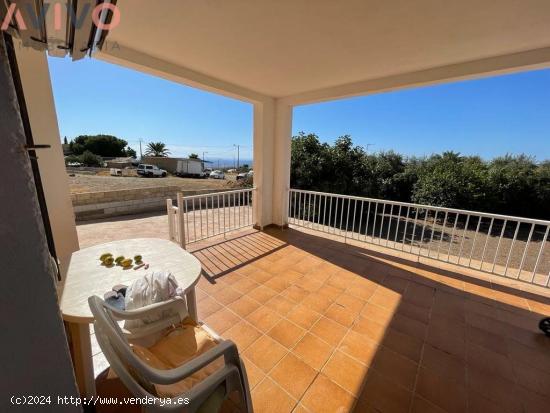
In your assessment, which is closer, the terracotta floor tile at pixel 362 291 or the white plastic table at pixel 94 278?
the white plastic table at pixel 94 278

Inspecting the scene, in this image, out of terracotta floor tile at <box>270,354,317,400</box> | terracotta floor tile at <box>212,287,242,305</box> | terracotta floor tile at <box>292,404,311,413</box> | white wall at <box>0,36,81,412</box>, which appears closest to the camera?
white wall at <box>0,36,81,412</box>

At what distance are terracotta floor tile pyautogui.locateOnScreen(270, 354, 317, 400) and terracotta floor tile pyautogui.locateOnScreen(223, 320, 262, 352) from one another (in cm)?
31

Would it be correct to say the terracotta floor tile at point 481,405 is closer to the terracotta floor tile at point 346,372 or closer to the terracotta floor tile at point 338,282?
the terracotta floor tile at point 346,372

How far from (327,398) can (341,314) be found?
2.70 ft

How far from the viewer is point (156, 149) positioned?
90.7ft

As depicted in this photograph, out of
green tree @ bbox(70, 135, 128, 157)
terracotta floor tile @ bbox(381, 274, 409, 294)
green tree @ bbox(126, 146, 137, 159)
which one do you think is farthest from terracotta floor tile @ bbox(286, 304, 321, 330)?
green tree @ bbox(126, 146, 137, 159)

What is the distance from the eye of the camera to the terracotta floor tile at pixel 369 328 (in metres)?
1.92

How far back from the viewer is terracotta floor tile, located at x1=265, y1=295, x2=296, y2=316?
2193 millimetres

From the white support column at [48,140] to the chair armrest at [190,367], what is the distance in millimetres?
1277

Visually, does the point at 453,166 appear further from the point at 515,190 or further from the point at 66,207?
the point at 66,207

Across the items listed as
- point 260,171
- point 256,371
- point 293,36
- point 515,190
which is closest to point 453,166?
point 515,190

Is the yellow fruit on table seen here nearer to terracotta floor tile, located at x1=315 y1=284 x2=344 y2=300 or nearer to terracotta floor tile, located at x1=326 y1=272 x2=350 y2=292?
terracotta floor tile, located at x1=315 y1=284 x2=344 y2=300

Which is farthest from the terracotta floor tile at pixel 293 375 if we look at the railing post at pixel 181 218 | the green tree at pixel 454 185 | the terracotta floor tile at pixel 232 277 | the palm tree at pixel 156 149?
the palm tree at pixel 156 149
